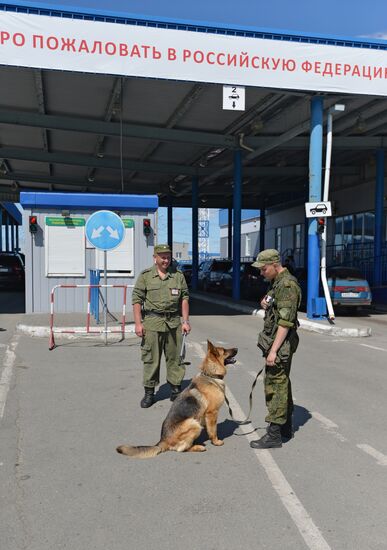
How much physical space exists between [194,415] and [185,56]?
31.5 ft

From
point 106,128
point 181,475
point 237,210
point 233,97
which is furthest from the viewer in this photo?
point 237,210

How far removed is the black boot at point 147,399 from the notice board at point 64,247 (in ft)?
26.5

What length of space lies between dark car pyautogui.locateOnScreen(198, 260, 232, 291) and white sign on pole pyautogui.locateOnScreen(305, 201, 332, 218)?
12.9 meters

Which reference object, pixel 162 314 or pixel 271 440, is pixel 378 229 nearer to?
pixel 162 314

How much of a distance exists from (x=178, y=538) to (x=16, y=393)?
3.86 meters

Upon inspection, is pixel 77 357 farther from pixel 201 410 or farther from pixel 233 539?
pixel 233 539

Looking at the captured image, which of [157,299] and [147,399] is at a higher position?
[157,299]

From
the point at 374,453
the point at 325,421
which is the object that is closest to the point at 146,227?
the point at 325,421

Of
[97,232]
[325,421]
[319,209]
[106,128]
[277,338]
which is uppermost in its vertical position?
[106,128]

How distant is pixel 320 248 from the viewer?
44.7ft

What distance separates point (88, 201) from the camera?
13367 mm

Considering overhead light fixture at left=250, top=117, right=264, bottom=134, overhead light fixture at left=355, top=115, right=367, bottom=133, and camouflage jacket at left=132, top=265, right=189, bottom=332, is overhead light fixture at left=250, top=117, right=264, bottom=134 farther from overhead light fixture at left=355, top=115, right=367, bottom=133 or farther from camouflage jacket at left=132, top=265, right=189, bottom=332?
camouflage jacket at left=132, top=265, right=189, bottom=332

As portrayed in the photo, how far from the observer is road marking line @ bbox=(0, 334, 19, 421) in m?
6.05

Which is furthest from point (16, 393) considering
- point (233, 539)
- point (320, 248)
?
point (320, 248)
